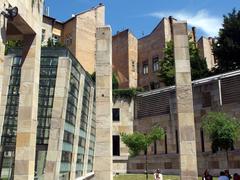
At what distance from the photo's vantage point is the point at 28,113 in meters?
18.7

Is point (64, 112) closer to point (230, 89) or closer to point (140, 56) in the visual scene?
point (230, 89)

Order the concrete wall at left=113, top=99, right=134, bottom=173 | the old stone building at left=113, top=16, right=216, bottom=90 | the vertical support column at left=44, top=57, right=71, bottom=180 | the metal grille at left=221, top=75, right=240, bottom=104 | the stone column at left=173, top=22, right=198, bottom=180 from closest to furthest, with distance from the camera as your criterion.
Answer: the stone column at left=173, top=22, right=198, bottom=180 → the vertical support column at left=44, top=57, right=71, bottom=180 → the metal grille at left=221, top=75, right=240, bottom=104 → the concrete wall at left=113, top=99, right=134, bottom=173 → the old stone building at left=113, top=16, right=216, bottom=90

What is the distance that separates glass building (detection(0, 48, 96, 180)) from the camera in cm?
2895

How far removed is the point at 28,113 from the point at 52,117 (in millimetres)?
11737

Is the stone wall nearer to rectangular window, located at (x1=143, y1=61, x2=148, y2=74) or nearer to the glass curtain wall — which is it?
the glass curtain wall

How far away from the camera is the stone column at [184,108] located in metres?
19.0

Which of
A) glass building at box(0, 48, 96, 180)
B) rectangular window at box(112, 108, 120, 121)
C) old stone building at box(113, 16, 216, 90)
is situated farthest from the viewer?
old stone building at box(113, 16, 216, 90)

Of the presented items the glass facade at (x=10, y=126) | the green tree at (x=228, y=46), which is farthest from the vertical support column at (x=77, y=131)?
the green tree at (x=228, y=46)

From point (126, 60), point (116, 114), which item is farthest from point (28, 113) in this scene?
point (126, 60)

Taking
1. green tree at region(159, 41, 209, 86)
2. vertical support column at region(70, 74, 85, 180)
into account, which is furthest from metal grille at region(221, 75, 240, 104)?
vertical support column at region(70, 74, 85, 180)

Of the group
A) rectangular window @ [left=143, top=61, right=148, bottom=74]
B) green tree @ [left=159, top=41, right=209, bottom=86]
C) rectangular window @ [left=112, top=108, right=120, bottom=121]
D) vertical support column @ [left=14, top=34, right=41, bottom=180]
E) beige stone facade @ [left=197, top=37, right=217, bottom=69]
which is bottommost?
vertical support column @ [left=14, top=34, right=41, bottom=180]

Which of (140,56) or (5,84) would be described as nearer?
(5,84)

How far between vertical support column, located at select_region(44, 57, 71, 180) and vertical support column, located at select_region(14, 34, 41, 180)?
10001 millimetres

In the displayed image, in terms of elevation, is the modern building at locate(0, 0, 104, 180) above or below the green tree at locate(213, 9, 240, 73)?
below
